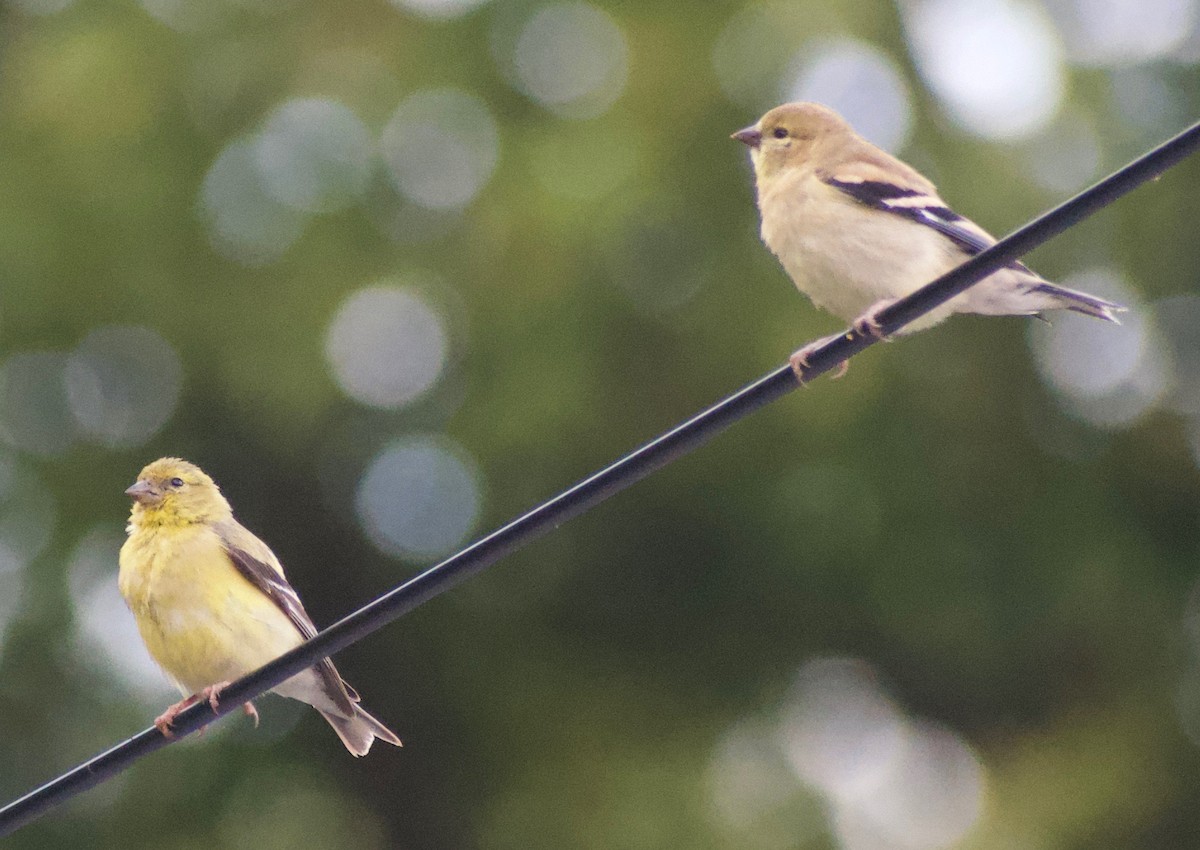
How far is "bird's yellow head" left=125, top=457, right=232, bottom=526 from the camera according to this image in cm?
622

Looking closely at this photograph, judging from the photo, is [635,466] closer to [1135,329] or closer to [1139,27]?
[1135,329]

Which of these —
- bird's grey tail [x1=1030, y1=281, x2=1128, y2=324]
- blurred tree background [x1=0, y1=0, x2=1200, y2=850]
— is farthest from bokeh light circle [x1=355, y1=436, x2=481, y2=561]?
bird's grey tail [x1=1030, y1=281, x2=1128, y2=324]

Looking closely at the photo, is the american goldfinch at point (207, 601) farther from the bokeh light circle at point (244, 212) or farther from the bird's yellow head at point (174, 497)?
the bokeh light circle at point (244, 212)

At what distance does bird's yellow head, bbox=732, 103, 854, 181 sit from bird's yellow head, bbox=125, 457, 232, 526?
256 cm

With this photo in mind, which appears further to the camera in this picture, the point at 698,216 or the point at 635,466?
the point at 698,216

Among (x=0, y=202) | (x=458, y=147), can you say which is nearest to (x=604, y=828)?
(x=458, y=147)

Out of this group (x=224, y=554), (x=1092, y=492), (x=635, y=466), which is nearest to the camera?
(x=635, y=466)

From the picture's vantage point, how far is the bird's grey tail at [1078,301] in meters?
5.23

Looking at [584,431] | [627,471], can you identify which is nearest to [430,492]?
[584,431]

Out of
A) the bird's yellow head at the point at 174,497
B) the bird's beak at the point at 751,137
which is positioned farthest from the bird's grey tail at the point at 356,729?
the bird's beak at the point at 751,137

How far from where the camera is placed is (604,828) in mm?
9117

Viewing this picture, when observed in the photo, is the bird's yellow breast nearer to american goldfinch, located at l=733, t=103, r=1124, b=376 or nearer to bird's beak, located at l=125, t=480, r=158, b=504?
bird's beak, located at l=125, t=480, r=158, b=504

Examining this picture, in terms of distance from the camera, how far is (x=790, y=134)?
6422 millimetres

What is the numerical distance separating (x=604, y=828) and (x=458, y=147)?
4228mm
